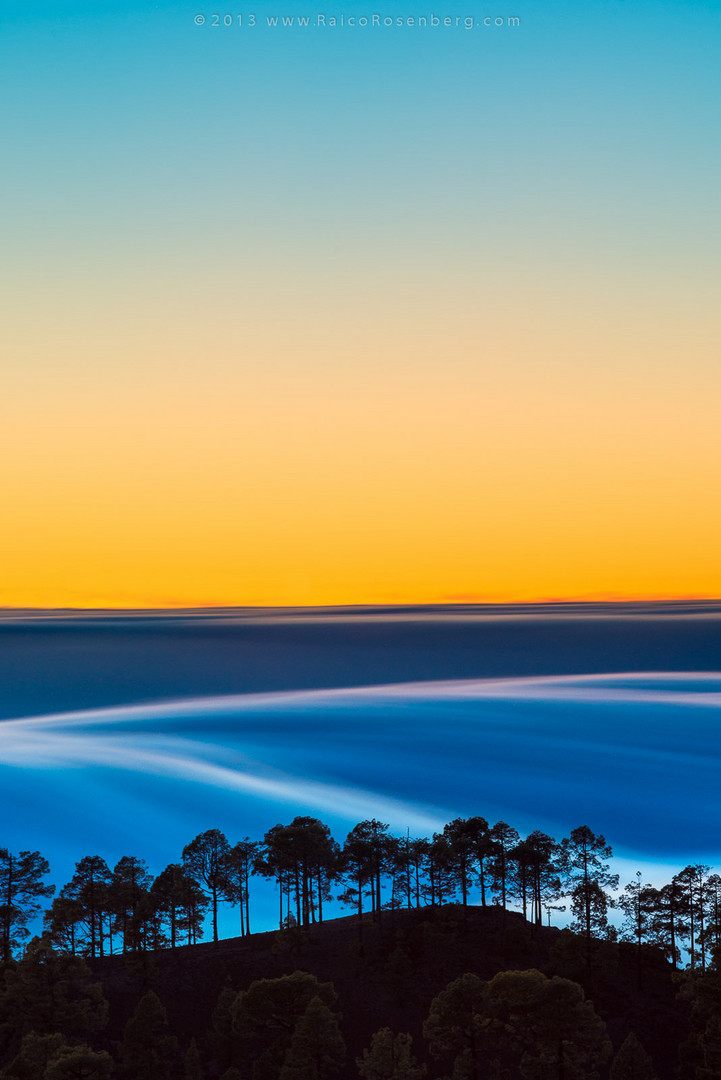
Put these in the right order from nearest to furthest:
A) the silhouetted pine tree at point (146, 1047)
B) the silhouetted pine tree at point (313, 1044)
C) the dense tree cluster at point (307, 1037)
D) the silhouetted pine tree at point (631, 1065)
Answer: the dense tree cluster at point (307, 1037) → the silhouetted pine tree at point (631, 1065) → the silhouetted pine tree at point (313, 1044) → the silhouetted pine tree at point (146, 1047)

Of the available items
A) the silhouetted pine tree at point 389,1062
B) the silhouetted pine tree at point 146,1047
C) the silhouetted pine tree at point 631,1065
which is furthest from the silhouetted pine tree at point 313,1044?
the silhouetted pine tree at point 631,1065

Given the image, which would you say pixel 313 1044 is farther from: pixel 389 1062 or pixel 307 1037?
pixel 389 1062

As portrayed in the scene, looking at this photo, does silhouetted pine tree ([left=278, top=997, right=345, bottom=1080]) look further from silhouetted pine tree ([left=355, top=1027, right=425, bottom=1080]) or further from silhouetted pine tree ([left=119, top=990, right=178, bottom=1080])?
silhouetted pine tree ([left=119, top=990, right=178, bottom=1080])

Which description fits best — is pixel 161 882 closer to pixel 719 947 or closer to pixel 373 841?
pixel 373 841

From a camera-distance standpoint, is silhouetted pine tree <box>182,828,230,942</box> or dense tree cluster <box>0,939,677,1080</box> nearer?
dense tree cluster <box>0,939,677,1080</box>

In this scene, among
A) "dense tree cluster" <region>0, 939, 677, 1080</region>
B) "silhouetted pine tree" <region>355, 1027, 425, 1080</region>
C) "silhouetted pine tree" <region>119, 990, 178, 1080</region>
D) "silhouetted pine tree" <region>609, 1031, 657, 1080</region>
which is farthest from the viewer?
"silhouetted pine tree" <region>119, 990, 178, 1080</region>

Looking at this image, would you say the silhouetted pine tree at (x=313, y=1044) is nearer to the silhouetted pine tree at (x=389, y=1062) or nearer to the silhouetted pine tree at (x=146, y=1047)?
the silhouetted pine tree at (x=389, y=1062)

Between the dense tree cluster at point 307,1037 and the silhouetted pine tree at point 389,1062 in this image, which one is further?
the silhouetted pine tree at point 389,1062

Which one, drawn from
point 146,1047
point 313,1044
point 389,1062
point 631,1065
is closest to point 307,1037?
point 313,1044

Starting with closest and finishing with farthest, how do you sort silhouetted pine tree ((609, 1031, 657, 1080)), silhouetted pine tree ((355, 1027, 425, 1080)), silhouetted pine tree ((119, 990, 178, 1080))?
silhouetted pine tree ((355, 1027, 425, 1080)) < silhouetted pine tree ((609, 1031, 657, 1080)) < silhouetted pine tree ((119, 990, 178, 1080))

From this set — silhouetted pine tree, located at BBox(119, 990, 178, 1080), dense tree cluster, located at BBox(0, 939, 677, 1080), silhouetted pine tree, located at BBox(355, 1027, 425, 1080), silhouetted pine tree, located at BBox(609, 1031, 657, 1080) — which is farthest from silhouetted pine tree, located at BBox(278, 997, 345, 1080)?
silhouetted pine tree, located at BBox(609, 1031, 657, 1080)

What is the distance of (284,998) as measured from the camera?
172 feet

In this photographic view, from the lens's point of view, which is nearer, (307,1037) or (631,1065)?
(631,1065)

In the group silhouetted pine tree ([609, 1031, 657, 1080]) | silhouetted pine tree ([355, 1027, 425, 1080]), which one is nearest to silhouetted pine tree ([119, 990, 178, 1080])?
silhouetted pine tree ([355, 1027, 425, 1080])
